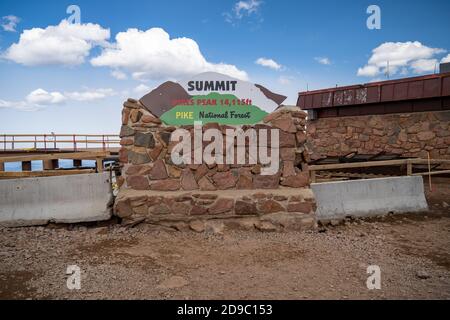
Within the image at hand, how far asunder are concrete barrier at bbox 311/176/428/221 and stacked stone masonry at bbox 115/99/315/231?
70 centimetres

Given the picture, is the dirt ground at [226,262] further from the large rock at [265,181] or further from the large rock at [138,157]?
the large rock at [138,157]

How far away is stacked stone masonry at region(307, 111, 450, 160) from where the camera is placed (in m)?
11.1

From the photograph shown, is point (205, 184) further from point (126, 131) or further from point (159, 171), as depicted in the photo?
point (126, 131)

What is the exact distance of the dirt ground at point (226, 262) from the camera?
11.1 feet

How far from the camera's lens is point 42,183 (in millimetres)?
5543

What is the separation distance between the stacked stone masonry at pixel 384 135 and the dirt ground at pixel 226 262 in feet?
20.6

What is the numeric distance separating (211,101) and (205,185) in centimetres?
151

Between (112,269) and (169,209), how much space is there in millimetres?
1818

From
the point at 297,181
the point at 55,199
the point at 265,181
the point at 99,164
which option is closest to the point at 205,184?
the point at 265,181

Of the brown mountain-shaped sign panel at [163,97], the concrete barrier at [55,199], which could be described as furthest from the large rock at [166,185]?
the brown mountain-shaped sign panel at [163,97]

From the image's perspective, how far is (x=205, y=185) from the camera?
5.73 m

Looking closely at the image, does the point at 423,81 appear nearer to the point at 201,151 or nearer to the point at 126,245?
the point at 201,151

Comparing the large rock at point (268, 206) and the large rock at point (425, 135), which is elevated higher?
the large rock at point (425, 135)
